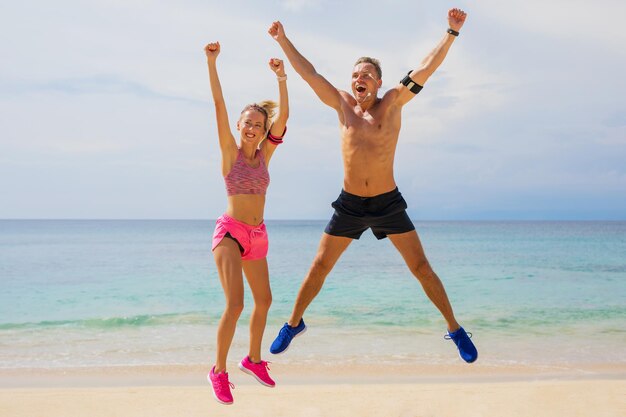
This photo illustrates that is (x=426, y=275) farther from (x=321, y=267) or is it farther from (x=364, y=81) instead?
(x=364, y=81)

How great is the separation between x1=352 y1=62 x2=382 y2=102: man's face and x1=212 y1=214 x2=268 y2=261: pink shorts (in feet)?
4.65

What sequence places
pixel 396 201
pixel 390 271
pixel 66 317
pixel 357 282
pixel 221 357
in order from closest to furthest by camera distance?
1. pixel 221 357
2. pixel 396 201
3. pixel 66 317
4. pixel 357 282
5. pixel 390 271

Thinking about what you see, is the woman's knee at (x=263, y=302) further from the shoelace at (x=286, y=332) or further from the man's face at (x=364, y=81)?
the man's face at (x=364, y=81)

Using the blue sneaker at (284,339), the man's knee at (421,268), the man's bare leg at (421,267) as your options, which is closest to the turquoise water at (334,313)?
the blue sneaker at (284,339)

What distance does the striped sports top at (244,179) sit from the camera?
5.10 meters

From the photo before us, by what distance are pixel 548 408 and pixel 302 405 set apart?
2778 millimetres

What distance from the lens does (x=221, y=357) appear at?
16.0 feet

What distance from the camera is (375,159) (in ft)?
17.9

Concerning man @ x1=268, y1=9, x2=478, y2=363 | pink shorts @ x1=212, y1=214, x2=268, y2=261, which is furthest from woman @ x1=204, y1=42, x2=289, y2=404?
man @ x1=268, y1=9, x2=478, y2=363

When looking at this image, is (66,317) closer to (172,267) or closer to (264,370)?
(264,370)

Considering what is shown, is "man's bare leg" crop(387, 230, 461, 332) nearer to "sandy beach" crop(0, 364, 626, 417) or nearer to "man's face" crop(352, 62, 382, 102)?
"man's face" crop(352, 62, 382, 102)

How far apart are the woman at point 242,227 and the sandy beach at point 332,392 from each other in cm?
271

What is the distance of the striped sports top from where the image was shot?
510 centimetres

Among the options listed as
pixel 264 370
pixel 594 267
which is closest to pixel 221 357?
pixel 264 370
